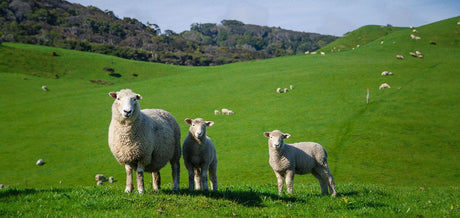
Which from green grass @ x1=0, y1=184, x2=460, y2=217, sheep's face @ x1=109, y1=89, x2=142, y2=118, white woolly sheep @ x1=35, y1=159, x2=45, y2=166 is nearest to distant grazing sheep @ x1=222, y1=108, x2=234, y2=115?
white woolly sheep @ x1=35, y1=159, x2=45, y2=166

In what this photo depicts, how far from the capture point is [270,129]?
35.0 meters

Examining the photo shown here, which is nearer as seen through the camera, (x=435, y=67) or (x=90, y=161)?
(x=90, y=161)

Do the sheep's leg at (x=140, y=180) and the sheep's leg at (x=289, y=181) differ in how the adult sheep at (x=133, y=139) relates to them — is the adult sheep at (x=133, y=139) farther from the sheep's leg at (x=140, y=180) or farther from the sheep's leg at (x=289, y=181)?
the sheep's leg at (x=289, y=181)

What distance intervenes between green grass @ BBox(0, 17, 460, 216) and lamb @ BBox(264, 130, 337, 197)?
68 cm

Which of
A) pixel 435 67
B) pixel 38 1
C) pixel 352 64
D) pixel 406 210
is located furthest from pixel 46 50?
pixel 38 1

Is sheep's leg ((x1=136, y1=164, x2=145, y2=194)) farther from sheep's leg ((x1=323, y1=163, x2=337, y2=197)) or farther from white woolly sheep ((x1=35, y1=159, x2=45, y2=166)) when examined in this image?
white woolly sheep ((x1=35, y1=159, x2=45, y2=166))

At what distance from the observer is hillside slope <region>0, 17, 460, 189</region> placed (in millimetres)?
26875

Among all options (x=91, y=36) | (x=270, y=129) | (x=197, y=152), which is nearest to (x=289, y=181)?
(x=197, y=152)

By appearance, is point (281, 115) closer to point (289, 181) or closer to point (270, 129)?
point (270, 129)

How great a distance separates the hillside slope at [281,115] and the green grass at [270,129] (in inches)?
6.3

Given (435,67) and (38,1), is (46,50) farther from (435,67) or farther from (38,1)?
(38,1)

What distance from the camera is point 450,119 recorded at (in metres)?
33.4

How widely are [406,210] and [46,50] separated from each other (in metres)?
96.9

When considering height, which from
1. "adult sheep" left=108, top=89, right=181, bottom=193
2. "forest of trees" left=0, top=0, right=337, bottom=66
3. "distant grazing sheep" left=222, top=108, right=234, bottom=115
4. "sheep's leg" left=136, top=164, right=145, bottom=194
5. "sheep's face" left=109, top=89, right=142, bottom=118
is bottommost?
"distant grazing sheep" left=222, top=108, right=234, bottom=115
